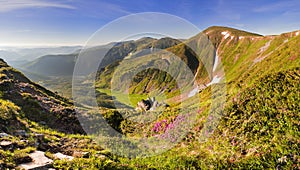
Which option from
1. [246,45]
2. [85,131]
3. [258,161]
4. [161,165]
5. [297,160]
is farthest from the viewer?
[246,45]

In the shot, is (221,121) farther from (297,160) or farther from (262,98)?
(297,160)

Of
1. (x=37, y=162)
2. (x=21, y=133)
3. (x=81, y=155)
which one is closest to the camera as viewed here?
(x=37, y=162)

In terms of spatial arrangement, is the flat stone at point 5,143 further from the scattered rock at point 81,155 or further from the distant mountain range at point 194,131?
the scattered rock at point 81,155

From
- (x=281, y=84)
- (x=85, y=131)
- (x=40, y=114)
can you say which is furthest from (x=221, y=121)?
(x=40, y=114)

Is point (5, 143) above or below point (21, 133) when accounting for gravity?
above

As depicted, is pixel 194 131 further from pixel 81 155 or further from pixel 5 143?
pixel 5 143

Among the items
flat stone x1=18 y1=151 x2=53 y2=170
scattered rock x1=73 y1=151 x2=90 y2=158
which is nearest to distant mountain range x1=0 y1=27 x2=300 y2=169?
scattered rock x1=73 y1=151 x2=90 y2=158

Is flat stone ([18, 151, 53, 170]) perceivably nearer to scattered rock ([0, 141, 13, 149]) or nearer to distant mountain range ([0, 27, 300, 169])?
distant mountain range ([0, 27, 300, 169])

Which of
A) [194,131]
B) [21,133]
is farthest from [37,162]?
[194,131]

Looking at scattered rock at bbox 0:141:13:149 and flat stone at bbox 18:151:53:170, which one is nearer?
flat stone at bbox 18:151:53:170

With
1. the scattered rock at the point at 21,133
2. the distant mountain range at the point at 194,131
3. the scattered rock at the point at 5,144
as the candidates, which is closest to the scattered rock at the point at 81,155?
the distant mountain range at the point at 194,131

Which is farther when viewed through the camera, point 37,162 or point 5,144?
point 5,144
